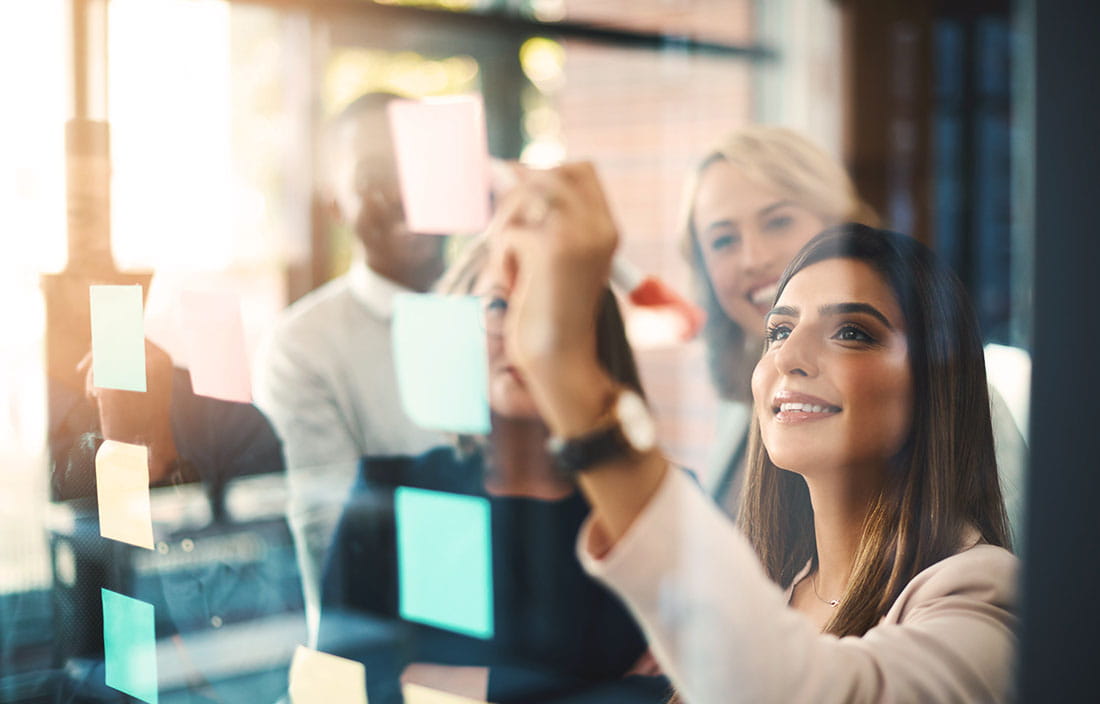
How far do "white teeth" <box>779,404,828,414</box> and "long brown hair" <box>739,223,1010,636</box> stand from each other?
0.19 feet

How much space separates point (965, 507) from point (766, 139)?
1.01ft

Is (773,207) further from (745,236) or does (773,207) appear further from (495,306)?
(495,306)

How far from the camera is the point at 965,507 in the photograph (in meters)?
0.67

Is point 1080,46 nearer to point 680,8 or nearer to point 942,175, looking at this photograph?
point 942,175

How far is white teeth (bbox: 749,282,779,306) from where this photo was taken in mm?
748

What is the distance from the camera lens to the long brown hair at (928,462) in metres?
0.67

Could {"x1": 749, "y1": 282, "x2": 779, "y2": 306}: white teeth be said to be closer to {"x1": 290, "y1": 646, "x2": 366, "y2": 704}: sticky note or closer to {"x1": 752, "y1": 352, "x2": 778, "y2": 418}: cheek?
{"x1": 752, "y1": 352, "x2": 778, "y2": 418}: cheek

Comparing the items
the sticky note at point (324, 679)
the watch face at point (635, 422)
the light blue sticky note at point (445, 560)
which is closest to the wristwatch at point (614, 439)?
the watch face at point (635, 422)

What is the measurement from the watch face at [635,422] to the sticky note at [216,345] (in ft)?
1.56

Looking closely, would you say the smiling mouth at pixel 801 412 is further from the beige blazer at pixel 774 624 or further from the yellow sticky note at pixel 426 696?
the yellow sticky note at pixel 426 696

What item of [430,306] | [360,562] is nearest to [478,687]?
[360,562]

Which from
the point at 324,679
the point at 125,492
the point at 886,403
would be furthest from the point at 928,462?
the point at 125,492

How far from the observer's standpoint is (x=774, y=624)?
0.67 meters

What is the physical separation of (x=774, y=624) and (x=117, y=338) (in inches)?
30.8
